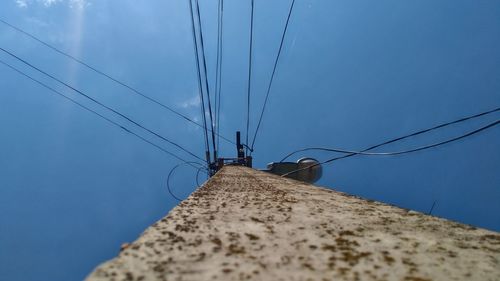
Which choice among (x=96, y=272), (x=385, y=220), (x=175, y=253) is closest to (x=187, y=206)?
(x=175, y=253)

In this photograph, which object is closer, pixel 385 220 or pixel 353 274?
pixel 353 274

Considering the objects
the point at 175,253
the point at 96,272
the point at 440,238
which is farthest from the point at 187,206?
the point at 440,238

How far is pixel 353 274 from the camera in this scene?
72 cm

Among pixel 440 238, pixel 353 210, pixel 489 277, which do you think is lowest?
pixel 489 277

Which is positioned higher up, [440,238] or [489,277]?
[440,238]

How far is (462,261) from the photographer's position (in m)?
0.81

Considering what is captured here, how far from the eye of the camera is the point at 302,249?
0.84m

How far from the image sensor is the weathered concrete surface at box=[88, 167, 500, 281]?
2.33 ft

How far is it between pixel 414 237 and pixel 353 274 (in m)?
0.40

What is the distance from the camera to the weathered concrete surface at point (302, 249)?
71cm

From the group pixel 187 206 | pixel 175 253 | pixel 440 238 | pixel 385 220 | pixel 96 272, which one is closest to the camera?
pixel 96 272

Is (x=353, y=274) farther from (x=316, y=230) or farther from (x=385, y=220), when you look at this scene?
(x=385, y=220)

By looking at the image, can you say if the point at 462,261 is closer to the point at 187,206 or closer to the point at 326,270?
the point at 326,270

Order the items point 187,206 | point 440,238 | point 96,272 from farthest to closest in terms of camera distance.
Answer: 1. point 187,206
2. point 440,238
3. point 96,272
